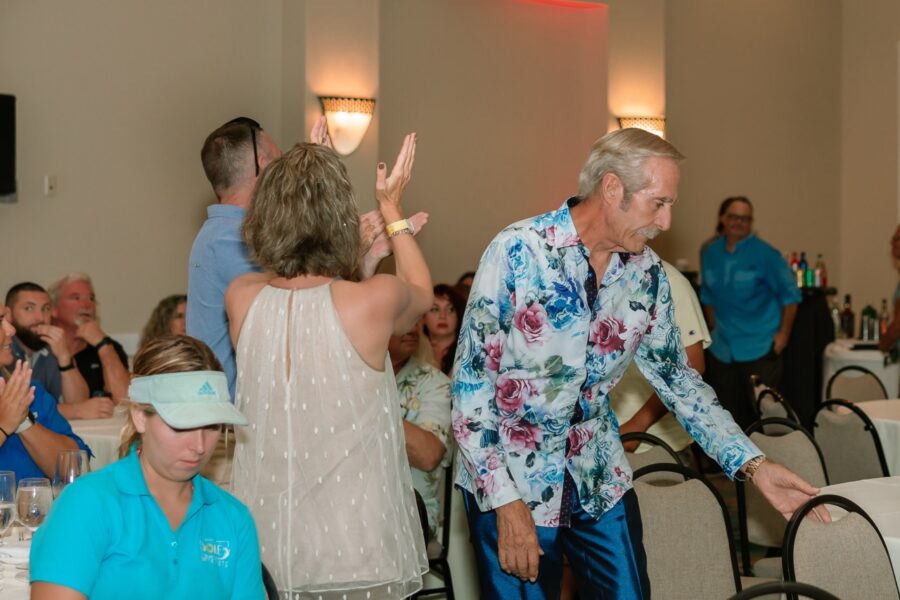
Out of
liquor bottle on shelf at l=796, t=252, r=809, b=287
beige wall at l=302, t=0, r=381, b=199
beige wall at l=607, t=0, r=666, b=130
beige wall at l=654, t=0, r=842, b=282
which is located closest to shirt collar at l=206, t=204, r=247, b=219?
beige wall at l=302, t=0, r=381, b=199

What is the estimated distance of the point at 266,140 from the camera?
3.23 metres

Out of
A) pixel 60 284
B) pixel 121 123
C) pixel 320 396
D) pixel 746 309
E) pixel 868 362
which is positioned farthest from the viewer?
pixel 868 362

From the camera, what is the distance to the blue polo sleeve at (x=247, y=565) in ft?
7.27

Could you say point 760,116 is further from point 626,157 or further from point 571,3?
point 626,157

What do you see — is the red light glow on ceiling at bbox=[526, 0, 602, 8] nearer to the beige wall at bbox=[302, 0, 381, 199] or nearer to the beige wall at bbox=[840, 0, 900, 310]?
the beige wall at bbox=[302, 0, 381, 199]

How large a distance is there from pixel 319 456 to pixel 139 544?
0.45 metres

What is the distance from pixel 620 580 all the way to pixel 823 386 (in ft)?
21.6

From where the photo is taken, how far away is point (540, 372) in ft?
8.31

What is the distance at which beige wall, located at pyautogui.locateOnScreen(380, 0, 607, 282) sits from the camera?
8.18 m

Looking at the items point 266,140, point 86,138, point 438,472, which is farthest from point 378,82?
point 266,140

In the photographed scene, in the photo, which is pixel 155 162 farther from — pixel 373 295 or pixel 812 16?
pixel 812 16

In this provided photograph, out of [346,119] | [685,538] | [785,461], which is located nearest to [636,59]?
[346,119]

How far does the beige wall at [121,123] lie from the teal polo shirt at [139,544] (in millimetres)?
4526

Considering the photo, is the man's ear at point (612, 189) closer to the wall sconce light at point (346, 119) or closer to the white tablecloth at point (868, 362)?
the wall sconce light at point (346, 119)
